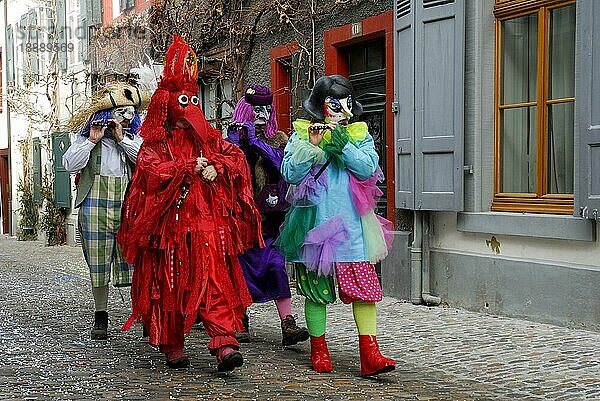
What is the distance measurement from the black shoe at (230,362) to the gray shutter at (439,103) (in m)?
3.40

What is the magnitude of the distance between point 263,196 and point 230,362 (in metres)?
1.76

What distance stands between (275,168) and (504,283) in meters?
2.25

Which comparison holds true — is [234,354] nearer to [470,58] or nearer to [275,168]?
[275,168]

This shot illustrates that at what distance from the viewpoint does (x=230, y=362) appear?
6168 millimetres

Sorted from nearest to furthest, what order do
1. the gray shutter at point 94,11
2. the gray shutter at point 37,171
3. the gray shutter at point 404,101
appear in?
the gray shutter at point 404,101
the gray shutter at point 94,11
the gray shutter at point 37,171

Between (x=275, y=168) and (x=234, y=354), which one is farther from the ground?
(x=275, y=168)

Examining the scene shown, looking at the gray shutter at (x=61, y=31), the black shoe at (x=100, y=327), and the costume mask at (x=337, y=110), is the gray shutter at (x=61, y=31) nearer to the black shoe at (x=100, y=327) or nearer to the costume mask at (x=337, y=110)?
the black shoe at (x=100, y=327)

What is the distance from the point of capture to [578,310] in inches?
308

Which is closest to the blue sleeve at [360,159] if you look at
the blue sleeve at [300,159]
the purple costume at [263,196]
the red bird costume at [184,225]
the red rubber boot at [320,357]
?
the blue sleeve at [300,159]

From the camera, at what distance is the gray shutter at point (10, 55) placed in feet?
84.4

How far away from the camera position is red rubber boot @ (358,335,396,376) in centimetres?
615

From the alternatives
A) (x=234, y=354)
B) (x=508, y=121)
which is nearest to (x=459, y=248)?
(x=508, y=121)

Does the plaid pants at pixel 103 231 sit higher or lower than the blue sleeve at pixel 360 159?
lower

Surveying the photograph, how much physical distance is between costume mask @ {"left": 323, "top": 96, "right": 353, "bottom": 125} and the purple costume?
1.15 m
